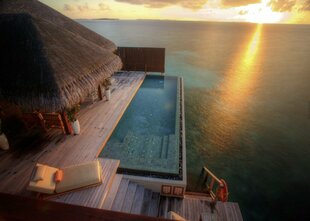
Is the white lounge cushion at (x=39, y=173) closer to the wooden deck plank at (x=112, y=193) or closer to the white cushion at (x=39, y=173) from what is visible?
the white cushion at (x=39, y=173)

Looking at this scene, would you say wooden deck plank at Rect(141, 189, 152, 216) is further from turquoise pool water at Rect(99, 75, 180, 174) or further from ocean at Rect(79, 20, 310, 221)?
ocean at Rect(79, 20, 310, 221)

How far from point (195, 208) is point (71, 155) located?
4.56m

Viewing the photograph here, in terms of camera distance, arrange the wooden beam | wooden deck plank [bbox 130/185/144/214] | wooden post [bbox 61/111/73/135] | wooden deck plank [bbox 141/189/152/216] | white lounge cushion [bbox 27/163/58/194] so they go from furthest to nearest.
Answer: wooden post [bbox 61/111/73/135] < wooden deck plank [bbox 141/189/152/216] < wooden deck plank [bbox 130/185/144/214] < white lounge cushion [bbox 27/163/58/194] < the wooden beam

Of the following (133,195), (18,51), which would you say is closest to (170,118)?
(133,195)

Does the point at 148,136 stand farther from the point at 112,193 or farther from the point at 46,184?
the point at 46,184

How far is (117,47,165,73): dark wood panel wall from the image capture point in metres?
15.2

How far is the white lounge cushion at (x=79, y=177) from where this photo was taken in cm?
458

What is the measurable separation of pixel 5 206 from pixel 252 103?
20.5 meters

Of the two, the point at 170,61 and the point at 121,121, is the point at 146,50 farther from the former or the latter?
the point at 170,61

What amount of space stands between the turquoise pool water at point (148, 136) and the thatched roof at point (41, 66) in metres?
2.50

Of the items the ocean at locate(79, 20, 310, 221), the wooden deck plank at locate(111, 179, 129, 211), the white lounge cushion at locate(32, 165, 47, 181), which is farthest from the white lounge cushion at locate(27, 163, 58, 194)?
the ocean at locate(79, 20, 310, 221)

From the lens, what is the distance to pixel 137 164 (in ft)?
20.5

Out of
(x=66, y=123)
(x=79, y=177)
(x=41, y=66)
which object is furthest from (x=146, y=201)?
(x=41, y=66)

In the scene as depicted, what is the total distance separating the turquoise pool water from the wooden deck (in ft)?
1.71
